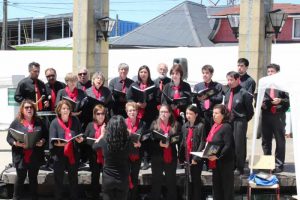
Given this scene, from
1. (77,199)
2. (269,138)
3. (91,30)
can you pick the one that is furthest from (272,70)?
(91,30)

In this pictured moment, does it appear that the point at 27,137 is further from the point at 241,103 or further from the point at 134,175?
the point at 241,103

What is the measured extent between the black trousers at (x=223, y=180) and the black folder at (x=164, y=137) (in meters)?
0.75

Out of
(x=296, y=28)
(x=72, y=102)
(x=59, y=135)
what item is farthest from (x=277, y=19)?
(x=296, y=28)

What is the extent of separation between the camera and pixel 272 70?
9.10 metres

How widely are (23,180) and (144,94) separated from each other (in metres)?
2.31

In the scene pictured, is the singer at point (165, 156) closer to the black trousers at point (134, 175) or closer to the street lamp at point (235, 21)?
the black trousers at point (134, 175)

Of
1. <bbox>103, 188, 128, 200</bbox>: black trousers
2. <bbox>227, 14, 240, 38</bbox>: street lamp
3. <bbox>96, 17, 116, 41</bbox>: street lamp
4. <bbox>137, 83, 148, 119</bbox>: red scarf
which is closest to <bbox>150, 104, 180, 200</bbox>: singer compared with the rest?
<bbox>137, 83, 148, 119</bbox>: red scarf

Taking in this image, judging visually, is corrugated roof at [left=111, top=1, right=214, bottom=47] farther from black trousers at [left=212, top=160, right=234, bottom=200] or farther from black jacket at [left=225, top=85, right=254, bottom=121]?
black trousers at [left=212, top=160, right=234, bottom=200]

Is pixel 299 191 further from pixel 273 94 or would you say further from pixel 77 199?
pixel 77 199

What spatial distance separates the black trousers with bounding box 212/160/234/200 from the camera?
7992mm

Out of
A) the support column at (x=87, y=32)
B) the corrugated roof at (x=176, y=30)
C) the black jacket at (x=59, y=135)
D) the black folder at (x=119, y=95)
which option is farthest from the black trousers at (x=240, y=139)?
the corrugated roof at (x=176, y=30)

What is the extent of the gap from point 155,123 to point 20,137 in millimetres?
1992

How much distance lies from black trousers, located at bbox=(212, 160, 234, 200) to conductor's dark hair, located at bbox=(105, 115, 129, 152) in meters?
1.83

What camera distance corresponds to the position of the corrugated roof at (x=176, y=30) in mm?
37062
